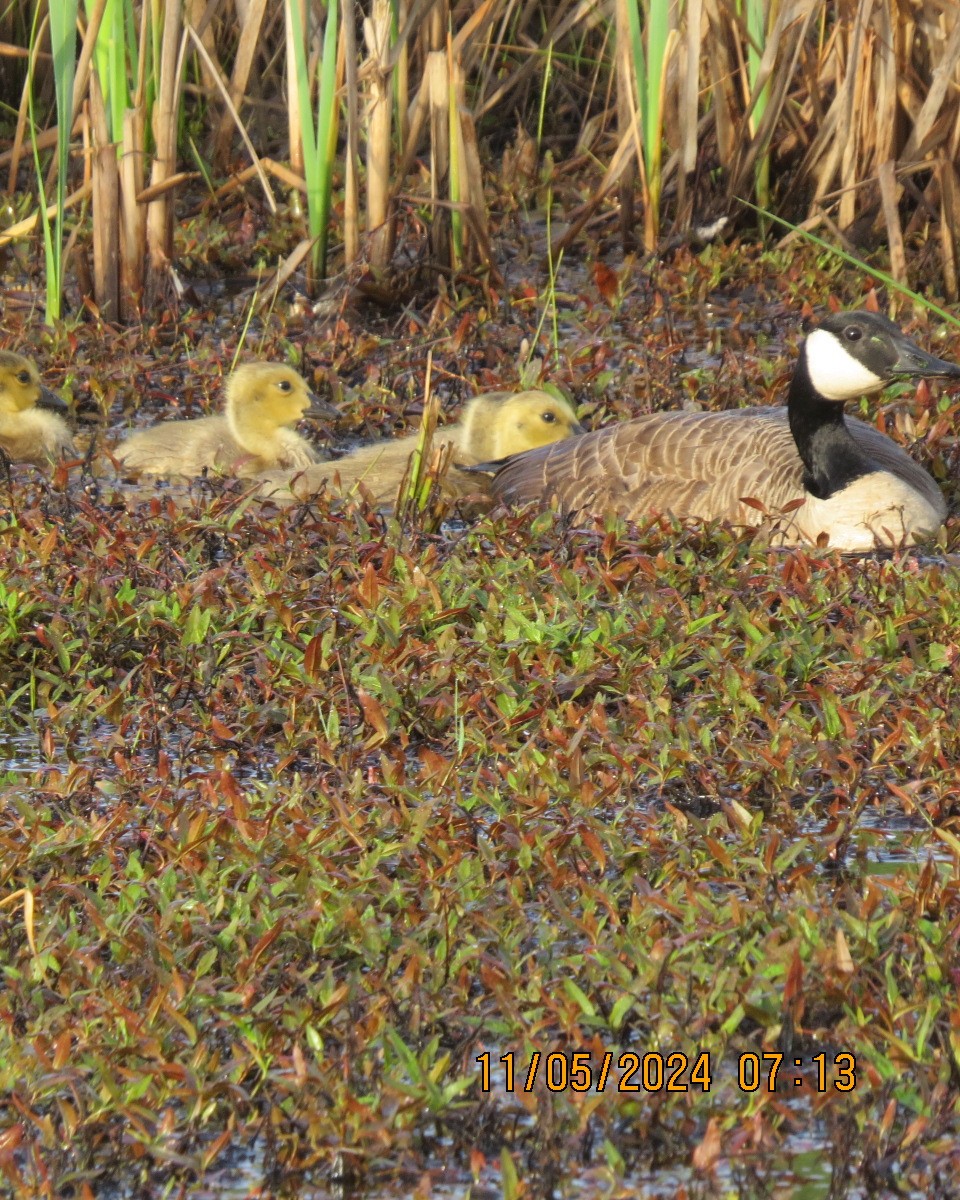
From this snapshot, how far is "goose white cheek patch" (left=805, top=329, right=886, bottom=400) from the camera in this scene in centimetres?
594

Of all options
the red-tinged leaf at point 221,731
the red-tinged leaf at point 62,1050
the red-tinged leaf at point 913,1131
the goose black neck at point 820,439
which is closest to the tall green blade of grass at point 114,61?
the goose black neck at point 820,439

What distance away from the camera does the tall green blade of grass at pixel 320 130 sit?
23.5ft

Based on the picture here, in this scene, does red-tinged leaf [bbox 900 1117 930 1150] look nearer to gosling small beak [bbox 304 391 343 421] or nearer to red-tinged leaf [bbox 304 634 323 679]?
red-tinged leaf [bbox 304 634 323 679]

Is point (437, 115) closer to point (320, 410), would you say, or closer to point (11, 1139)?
point (320, 410)

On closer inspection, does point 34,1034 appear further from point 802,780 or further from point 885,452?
point 885,452

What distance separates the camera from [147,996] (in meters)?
3.12

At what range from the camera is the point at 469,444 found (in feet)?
22.0

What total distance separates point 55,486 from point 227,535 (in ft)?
2.51

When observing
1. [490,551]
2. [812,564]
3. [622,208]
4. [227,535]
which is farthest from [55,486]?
[622,208]

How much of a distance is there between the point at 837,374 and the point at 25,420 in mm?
2718

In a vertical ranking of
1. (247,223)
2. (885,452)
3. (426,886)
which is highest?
(426,886)

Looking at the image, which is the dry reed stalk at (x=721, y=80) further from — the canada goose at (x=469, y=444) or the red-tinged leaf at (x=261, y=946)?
the red-tinged leaf at (x=261, y=946)
